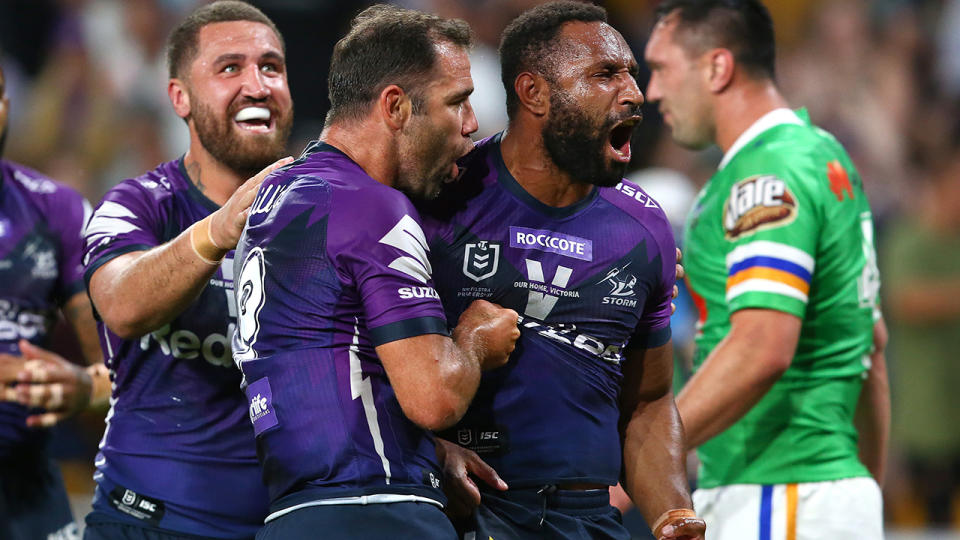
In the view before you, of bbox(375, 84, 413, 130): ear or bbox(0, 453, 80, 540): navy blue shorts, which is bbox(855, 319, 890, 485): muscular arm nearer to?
bbox(375, 84, 413, 130): ear

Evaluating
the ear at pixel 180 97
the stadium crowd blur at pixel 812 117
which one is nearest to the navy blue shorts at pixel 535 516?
the ear at pixel 180 97

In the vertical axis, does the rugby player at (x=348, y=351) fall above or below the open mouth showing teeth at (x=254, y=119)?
below

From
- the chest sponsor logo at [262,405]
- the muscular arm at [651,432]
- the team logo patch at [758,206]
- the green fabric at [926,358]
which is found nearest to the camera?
the chest sponsor logo at [262,405]

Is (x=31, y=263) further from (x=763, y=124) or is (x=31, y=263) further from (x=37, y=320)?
(x=763, y=124)

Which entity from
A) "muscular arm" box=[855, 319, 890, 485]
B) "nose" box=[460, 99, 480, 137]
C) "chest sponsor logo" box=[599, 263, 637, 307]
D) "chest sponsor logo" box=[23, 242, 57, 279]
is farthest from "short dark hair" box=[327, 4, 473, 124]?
"muscular arm" box=[855, 319, 890, 485]

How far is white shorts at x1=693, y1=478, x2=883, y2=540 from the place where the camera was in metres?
4.80

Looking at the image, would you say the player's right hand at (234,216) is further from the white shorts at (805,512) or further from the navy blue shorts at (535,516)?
the white shorts at (805,512)

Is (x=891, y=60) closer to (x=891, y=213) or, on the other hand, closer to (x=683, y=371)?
(x=891, y=213)

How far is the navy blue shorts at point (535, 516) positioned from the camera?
3686mm

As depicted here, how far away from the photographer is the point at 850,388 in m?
4.97

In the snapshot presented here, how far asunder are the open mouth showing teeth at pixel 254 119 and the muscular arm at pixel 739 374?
1.80 m

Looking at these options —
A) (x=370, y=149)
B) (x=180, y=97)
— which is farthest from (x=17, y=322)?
(x=370, y=149)

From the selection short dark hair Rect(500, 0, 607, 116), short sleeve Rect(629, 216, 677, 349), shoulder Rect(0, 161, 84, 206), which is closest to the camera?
short dark hair Rect(500, 0, 607, 116)

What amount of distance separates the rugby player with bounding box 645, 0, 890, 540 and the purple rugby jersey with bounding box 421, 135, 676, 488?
34.2 inches
